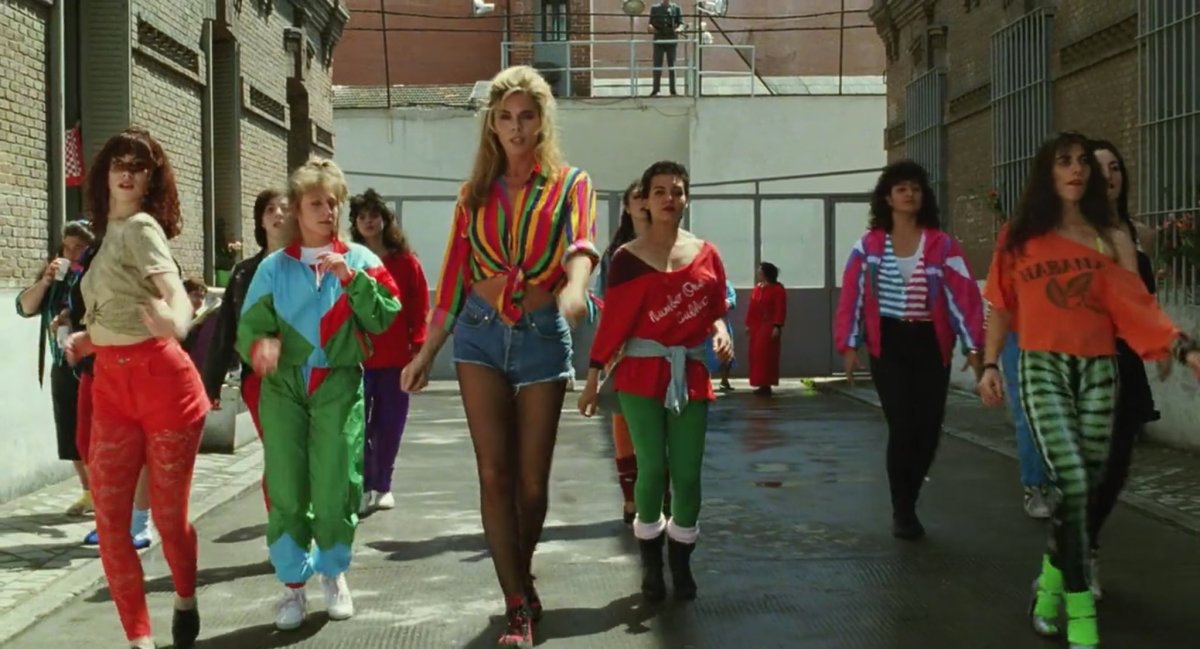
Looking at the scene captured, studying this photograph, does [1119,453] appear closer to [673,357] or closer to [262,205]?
[673,357]

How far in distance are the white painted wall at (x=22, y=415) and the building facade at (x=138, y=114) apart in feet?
0.04

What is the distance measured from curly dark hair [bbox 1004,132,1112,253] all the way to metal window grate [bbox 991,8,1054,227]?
37.2 feet

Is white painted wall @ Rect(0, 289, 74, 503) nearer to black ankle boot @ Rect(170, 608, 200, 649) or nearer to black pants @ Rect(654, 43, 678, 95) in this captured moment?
black ankle boot @ Rect(170, 608, 200, 649)

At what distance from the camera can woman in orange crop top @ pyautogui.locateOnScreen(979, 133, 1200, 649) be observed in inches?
231

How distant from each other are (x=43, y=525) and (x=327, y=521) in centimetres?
343

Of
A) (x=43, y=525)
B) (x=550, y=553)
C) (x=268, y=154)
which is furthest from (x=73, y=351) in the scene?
(x=268, y=154)

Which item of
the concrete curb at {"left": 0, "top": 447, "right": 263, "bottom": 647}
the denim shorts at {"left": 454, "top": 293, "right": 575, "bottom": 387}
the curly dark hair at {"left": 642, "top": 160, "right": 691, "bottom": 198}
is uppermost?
the curly dark hair at {"left": 642, "top": 160, "right": 691, "bottom": 198}

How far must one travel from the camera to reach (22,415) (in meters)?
10.6

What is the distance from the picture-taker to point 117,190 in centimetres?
584

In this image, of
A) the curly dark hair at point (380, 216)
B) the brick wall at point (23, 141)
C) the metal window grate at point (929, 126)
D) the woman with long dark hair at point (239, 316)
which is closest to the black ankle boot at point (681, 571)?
the woman with long dark hair at point (239, 316)

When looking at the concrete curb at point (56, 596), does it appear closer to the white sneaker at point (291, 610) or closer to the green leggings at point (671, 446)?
the white sneaker at point (291, 610)

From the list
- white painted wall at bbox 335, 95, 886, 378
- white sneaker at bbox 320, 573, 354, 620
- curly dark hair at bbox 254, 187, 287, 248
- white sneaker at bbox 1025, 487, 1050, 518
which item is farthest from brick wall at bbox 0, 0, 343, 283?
white painted wall at bbox 335, 95, 886, 378

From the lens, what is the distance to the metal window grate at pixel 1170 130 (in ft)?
42.5

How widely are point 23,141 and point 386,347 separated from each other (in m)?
3.74
